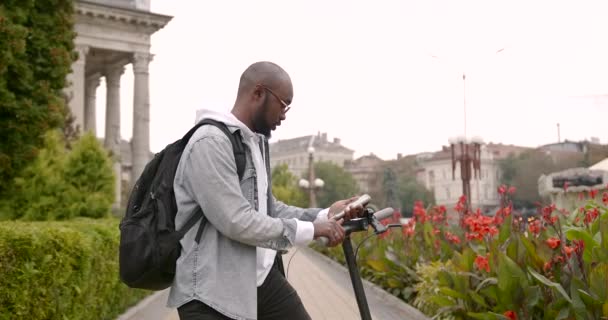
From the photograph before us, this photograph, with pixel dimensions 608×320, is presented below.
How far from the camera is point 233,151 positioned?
2.83 m

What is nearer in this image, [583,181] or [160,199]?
[160,199]

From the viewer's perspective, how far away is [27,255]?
18.2 feet

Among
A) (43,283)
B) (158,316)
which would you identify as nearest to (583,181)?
(158,316)

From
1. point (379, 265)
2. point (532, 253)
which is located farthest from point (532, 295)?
point (379, 265)

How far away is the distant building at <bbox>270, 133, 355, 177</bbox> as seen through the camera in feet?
473

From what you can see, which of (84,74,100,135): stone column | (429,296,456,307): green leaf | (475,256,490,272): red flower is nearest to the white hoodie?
(475,256,490,272): red flower

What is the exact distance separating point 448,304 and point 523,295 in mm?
1275

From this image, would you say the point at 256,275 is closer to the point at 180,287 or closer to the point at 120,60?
the point at 180,287

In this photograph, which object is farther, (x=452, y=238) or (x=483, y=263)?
(x=452, y=238)

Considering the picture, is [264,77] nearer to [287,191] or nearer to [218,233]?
[218,233]

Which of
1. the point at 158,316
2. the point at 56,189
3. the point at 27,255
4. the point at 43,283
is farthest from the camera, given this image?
the point at 56,189

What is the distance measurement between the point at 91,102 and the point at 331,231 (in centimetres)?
5092

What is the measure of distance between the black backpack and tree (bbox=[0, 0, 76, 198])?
53.6ft

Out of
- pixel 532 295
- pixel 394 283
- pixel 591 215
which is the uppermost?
pixel 591 215
